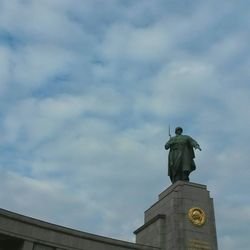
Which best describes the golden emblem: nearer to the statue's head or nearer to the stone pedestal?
the stone pedestal

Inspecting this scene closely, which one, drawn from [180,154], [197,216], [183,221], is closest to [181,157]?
[180,154]

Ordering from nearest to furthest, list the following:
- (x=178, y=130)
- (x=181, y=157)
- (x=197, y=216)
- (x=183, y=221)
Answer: (x=183, y=221) → (x=197, y=216) → (x=181, y=157) → (x=178, y=130)

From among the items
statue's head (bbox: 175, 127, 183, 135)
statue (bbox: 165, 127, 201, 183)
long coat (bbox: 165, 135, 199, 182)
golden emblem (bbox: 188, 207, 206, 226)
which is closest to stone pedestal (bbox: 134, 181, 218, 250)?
golden emblem (bbox: 188, 207, 206, 226)

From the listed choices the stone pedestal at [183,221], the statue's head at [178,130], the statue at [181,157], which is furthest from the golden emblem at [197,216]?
the statue's head at [178,130]

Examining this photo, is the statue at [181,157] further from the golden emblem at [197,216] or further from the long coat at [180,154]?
the golden emblem at [197,216]

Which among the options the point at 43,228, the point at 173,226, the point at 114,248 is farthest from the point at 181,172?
the point at 43,228

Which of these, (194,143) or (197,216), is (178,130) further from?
(197,216)

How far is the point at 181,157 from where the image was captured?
32.7 metres

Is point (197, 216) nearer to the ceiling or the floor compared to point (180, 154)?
nearer to the floor

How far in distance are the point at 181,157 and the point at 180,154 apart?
0.20m

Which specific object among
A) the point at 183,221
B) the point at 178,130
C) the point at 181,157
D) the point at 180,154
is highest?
the point at 178,130

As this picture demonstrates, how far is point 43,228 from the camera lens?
2786 cm

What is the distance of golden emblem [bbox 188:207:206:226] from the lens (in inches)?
1184

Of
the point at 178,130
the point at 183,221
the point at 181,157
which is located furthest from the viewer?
the point at 178,130
